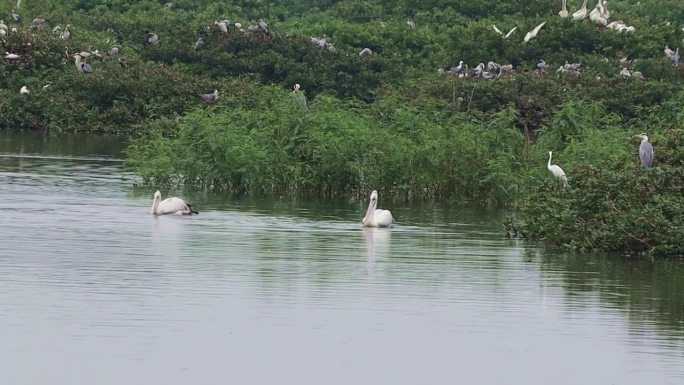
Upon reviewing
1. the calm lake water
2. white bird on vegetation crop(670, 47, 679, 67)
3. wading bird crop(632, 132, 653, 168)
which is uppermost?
white bird on vegetation crop(670, 47, 679, 67)

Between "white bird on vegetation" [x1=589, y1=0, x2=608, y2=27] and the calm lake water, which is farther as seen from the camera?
"white bird on vegetation" [x1=589, y1=0, x2=608, y2=27]

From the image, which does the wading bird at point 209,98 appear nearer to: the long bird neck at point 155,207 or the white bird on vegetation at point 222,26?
the white bird on vegetation at point 222,26

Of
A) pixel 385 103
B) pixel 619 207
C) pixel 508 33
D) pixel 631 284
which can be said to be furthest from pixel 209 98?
pixel 631 284

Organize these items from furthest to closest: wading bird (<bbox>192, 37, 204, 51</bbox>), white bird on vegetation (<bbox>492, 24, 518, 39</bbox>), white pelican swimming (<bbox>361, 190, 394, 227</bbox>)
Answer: white bird on vegetation (<bbox>492, 24, 518, 39</bbox>) → wading bird (<bbox>192, 37, 204, 51</bbox>) → white pelican swimming (<bbox>361, 190, 394, 227</bbox>)

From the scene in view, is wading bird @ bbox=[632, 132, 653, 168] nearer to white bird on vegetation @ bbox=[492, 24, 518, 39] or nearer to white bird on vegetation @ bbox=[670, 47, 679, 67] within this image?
white bird on vegetation @ bbox=[670, 47, 679, 67]

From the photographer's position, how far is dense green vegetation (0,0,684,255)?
61.2ft

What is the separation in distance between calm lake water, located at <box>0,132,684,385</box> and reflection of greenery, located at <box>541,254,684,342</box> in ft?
0.09

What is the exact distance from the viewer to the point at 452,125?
80.9 feet

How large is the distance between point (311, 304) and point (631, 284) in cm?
328

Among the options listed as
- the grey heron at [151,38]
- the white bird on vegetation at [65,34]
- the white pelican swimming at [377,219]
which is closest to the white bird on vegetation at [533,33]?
the grey heron at [151,38]

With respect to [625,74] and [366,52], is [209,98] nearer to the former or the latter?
[366,52]

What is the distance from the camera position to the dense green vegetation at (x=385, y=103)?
61.2ft

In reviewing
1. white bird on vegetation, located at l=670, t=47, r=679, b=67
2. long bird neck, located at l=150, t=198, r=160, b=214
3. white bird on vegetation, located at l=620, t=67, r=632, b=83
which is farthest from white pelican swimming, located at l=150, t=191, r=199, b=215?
white bird on vegetation, located at l=670, t=47, r=679, b=67

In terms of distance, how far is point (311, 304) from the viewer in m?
13.6
